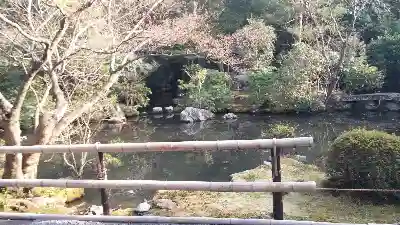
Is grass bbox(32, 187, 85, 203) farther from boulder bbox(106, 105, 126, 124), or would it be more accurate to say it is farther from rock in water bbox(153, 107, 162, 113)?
rock in water bbox(153, 107, 162, 113)

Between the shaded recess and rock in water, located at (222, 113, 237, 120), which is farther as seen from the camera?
the shaded recess

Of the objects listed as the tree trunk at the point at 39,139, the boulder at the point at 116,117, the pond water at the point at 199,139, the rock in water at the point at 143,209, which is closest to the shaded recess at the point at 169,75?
the boulder at the point at 116,117

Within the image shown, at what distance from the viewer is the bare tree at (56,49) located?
582 cm

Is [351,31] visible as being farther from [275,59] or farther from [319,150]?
[319,150]

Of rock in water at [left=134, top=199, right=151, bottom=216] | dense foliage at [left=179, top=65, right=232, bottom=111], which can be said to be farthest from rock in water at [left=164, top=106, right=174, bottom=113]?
rock in water at [left=134, top=199, right=151, bottom=216]

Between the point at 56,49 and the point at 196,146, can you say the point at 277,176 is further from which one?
the point at 56,49

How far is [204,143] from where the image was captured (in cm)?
341

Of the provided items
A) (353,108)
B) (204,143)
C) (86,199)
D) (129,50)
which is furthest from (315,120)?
(204,143)

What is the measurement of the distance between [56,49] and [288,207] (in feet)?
13.0

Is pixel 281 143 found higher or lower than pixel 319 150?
higher

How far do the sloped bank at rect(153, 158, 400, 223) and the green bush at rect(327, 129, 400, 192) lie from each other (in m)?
0.32

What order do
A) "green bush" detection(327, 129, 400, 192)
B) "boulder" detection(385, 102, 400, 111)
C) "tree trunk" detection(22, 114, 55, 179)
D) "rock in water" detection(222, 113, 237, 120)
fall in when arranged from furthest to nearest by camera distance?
"rock in water" detection(222, 113, 237, 120) < "boulder" detection(385, 102, 400, 111) < "tree trunk" detection(22, 114, 55, 179) < "green bush" detection(327, 129, 400, 192)

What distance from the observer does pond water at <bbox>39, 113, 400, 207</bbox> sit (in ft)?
28.8

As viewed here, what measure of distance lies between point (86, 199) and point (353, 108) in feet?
36.4
